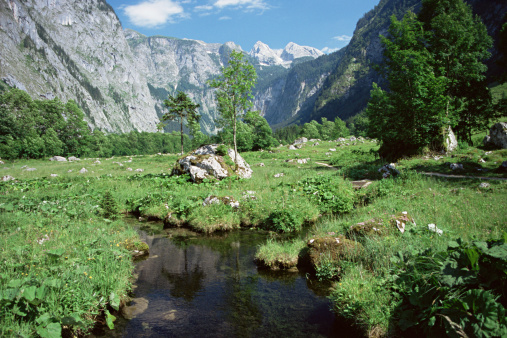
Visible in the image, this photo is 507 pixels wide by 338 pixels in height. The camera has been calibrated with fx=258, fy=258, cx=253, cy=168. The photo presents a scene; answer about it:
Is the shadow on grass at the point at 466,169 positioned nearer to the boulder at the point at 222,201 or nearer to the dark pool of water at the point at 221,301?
the boulder at the point at 222,201

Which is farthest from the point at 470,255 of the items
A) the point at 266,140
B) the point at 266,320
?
the point at 266,140

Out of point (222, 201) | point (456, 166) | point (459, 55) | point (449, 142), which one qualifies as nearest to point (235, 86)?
point (222, 201)

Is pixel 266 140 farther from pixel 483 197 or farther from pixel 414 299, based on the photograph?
pixel 414 299

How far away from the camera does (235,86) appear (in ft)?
90.3

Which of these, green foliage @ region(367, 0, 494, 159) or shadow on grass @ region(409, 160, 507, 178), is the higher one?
green foliage @ region(367, 0, 494, 159)

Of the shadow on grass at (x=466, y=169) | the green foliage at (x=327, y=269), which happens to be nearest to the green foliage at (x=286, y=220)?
the green foliage at (x=327, y=269)

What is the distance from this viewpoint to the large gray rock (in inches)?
1021

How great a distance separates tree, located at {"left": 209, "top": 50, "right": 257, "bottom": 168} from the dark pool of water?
58.0ft

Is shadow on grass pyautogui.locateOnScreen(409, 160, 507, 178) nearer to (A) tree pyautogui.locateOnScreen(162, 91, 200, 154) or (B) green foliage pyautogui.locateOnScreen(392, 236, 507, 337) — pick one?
(B) green foliage pyautogui.locateOnScreen(392, 236, 507, 337)

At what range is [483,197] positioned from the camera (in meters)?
12.5

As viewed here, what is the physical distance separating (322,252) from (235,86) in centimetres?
2205

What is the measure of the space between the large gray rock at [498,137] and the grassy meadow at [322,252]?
8.81 m

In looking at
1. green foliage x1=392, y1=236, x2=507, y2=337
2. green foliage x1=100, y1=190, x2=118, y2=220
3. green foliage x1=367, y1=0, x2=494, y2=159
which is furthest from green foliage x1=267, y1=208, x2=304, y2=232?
green foliage x1=367, y1=0, x2=494, y2=159

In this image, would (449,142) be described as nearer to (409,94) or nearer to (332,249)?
(409,94)
